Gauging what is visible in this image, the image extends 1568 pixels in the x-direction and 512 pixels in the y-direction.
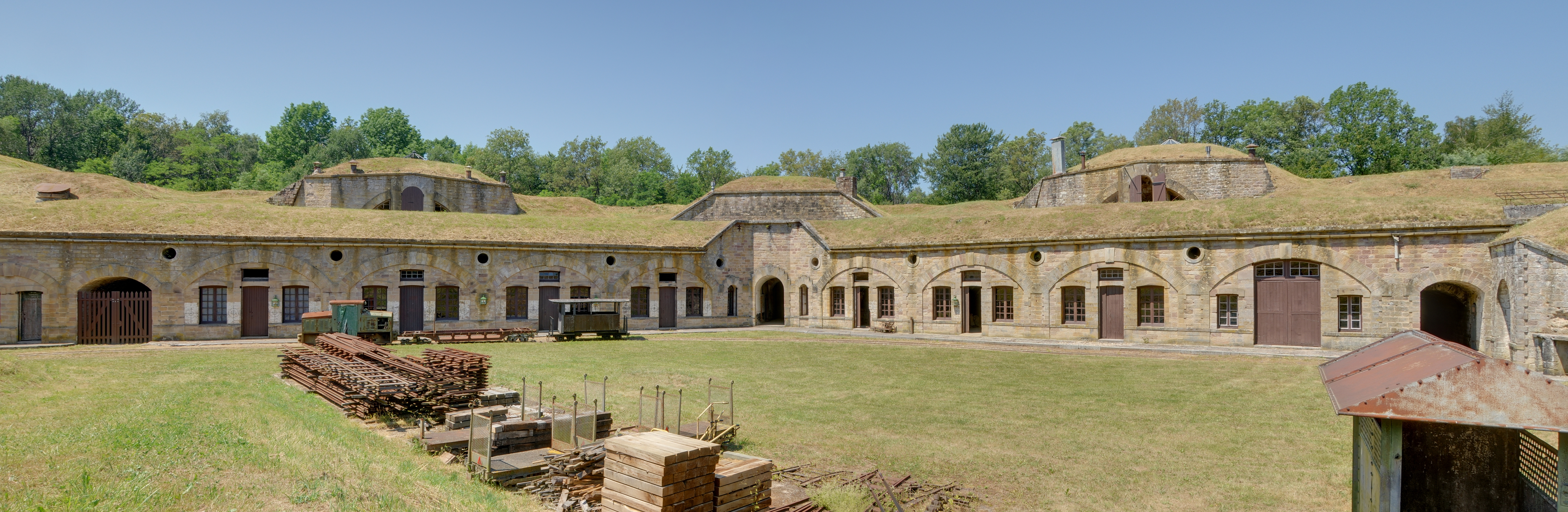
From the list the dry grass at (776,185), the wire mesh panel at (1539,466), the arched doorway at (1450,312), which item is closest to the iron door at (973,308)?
the dry grass at (776,185)

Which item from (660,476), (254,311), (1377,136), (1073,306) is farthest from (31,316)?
(1377,136)

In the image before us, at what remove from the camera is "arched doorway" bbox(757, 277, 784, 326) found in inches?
1410

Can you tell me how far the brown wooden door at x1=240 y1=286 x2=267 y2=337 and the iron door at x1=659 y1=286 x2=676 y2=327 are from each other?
1452cm

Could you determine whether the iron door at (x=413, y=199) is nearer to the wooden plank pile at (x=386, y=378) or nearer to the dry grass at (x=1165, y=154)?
A: the wooden plank pile at (x=386, y=378)

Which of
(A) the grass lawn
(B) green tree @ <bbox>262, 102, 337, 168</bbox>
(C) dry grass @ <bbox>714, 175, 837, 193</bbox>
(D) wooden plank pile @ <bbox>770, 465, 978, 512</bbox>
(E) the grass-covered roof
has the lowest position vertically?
(D) wooden plank pile @ <bbox>770, 465, 978, 512</bbox>

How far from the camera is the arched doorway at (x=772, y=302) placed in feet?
117

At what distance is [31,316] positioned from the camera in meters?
24.0

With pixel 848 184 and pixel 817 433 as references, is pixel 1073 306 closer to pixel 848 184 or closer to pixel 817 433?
pixel 848 184

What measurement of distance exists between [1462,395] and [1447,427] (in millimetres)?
1979

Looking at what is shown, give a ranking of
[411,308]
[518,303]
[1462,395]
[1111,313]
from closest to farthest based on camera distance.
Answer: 1. [1462,395]
2. [1111,313]
3. [411,308]
4. [518,303]

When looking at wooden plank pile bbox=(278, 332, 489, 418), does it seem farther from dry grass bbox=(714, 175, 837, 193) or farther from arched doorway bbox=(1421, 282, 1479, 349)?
arched doorway bbox=(1421, 282, 1479, 349)

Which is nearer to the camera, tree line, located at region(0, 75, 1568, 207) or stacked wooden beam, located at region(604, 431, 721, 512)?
stacked wooden beam, located at region(604, 431, 721, 512)

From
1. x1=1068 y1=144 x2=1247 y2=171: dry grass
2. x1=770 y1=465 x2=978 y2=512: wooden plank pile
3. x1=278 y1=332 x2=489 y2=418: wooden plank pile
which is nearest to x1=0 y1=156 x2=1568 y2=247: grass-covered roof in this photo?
x1=1068 y1=144 x2=1247 y2=171: dry grass

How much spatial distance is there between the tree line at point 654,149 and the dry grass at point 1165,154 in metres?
15.4
